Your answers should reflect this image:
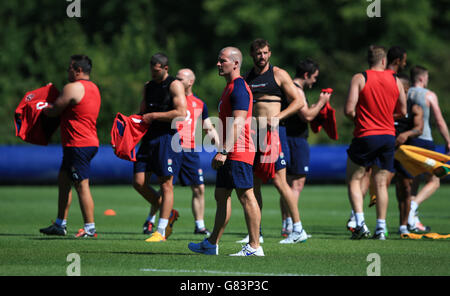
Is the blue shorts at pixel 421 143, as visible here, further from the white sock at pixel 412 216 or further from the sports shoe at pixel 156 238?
the sports shoe at pixel 156 238

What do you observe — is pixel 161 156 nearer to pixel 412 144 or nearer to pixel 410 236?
pixel 410 236

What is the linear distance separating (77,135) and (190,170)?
2285mm

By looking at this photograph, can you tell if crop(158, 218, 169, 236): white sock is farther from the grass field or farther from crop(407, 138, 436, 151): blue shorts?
crop(407, 138, 436, 151): blue shorts

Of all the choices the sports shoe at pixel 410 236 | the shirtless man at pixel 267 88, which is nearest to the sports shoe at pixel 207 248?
the shirtless man at pixel 267 88

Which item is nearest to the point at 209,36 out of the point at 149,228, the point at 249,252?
the point at 149,228

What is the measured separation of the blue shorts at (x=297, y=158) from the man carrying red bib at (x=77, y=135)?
2.93m

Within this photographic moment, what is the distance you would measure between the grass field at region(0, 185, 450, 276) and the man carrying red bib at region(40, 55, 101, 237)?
38 centimetres

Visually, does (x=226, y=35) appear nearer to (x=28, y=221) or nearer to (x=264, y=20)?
(x=264, y=20)

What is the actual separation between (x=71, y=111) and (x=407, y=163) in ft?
16.1

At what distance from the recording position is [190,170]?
13156 mm


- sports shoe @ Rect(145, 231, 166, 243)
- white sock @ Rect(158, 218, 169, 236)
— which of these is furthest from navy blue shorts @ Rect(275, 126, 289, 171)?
sports shoe @ Rect(145, 231, 166, 243)

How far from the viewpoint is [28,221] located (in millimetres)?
14680
